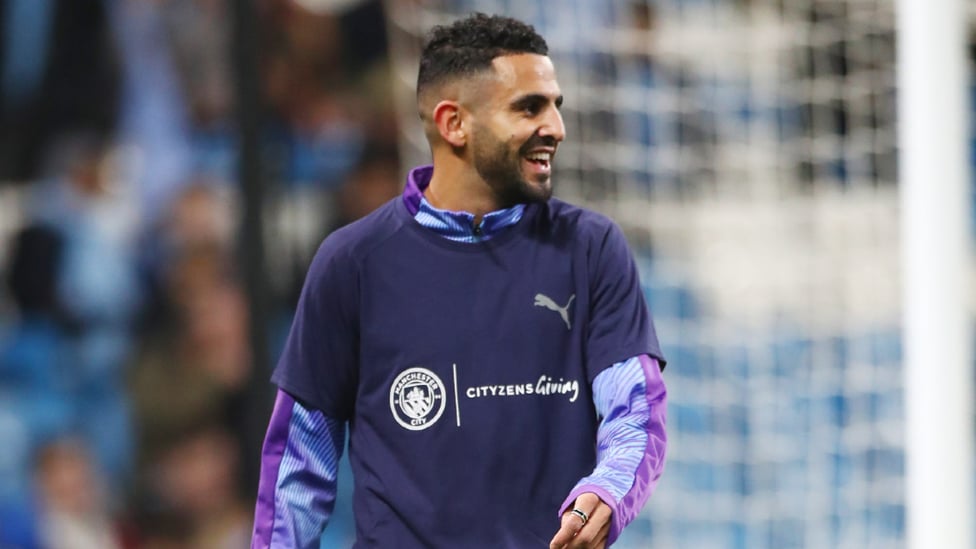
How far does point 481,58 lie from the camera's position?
2.59 metres

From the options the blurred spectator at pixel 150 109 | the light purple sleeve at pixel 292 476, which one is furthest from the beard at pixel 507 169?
the blurred spectator at pixel 150 109

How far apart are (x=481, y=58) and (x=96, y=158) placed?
421 cm

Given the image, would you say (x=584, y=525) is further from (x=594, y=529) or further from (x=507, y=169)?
(x=507, y=169)

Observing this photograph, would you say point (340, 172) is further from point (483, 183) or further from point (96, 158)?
point (483, 183)

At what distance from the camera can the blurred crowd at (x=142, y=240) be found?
6.28 meters

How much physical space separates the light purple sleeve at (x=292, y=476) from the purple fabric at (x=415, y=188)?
383 mm

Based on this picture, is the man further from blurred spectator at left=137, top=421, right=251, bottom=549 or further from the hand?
blurred spectator at left=137, top=421, right=251, bottom=549

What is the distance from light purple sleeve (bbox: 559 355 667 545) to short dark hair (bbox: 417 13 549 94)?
1.81 ft

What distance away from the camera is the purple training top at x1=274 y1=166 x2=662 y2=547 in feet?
8.18

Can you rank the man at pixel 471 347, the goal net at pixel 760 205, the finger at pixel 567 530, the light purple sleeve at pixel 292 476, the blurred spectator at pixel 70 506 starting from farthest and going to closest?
the blurred spectator at pixel 70 506 → the goal net at pixel 760 205 → the light purple sleeve at pixel 292 476 → the man at pixel 471 347 → the finger at pixel 567 530

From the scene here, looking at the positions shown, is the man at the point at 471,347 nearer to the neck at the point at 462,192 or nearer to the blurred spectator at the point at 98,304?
the neck at the point at 462,192

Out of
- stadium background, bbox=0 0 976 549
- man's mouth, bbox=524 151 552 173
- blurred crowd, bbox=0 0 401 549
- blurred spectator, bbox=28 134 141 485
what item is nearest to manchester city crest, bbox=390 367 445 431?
man's mouth, bbox=524 151 552 173

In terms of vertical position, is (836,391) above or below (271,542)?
below

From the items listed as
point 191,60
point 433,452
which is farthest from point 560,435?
point 191,60
